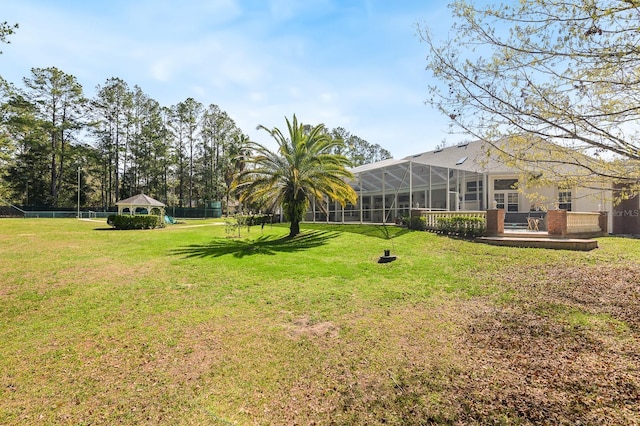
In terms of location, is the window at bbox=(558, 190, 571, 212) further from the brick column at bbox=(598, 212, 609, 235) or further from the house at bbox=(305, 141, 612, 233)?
the brick column at bbox=(598, 212, 609, 235)

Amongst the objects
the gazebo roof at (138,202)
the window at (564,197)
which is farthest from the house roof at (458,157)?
the gazebo roof at (138,202)

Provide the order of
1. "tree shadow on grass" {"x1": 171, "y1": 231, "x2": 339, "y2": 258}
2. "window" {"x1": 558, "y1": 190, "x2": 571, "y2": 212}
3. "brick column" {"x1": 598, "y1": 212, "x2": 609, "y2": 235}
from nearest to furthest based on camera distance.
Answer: "window" {"x1": 558, "y1": 190, "x2": 571, "y2": 212} < "tree shadow on grass" {"x1": 171, "y1": 231, "x2": 339, "y2": 258} < "brick column" {"x1": 598, "y1": 212, "x2": 609, "y2": 235}

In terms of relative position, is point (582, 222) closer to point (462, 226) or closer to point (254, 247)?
point (462, 226)

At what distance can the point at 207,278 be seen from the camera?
29.5 ft

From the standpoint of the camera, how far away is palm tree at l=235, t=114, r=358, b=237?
1572cm

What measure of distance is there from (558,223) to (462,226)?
336 cm

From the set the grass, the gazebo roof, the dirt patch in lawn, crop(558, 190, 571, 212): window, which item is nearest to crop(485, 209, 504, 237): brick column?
crop(558, 190, 571, 212): window

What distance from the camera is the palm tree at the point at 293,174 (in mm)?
15719

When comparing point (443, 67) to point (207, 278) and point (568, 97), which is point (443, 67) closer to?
point (568, 97)

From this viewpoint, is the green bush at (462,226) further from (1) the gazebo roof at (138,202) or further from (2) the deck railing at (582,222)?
(1) the gazebo roof at (138,202)

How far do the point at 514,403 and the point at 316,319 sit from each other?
11.5ft

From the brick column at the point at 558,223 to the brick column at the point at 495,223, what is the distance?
1615 millimetres

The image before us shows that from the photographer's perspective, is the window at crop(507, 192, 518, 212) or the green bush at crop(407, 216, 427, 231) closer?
the green bush at crop(407, 216, 427, 231)

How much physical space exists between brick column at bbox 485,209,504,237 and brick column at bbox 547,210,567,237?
162 cm
